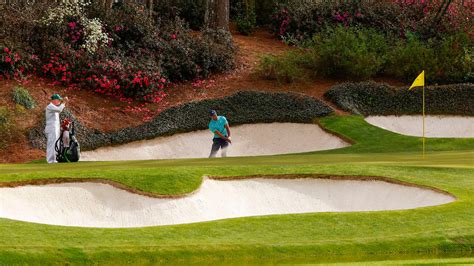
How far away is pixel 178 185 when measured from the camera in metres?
19.0

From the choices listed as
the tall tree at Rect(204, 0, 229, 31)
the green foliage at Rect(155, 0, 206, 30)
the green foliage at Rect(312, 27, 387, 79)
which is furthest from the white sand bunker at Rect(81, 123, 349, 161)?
the green foliage at Rect(155, 0, 206, 30)

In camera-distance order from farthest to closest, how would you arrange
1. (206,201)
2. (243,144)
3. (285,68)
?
(285,68), (243,144), (206,201)

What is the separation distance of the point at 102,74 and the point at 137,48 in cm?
228

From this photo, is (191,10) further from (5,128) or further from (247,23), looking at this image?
(5,128)

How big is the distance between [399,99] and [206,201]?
18428 mm

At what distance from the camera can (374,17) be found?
139 feet

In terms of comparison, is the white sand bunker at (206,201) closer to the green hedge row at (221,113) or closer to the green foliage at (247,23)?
the green hedge row at (221,113)

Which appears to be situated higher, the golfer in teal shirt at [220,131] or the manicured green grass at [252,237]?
the golfer in teal shirt at [220,131]

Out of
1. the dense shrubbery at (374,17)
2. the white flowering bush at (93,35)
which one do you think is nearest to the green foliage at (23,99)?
the white flowering bush at (93,35)

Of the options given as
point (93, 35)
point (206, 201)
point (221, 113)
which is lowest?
point (206, 201)

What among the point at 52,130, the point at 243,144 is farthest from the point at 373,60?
the point at 52,130

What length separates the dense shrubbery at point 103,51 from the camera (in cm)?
3562

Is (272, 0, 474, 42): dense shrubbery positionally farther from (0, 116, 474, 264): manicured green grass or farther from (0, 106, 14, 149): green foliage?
(0, 116, 474, 264): manicured green grass

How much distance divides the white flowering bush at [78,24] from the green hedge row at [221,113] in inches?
159
